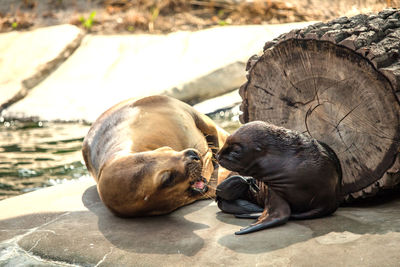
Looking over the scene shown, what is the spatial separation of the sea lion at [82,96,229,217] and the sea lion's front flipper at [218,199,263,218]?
27 centimetres

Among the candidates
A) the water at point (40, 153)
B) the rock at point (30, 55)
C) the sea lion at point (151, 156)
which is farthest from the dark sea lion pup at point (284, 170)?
the rock at point (30, 55)

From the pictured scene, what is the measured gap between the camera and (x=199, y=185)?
4816 mm

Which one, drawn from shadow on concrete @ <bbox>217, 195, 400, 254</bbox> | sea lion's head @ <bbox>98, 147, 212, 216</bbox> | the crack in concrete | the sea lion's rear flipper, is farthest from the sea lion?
the crack in concrete

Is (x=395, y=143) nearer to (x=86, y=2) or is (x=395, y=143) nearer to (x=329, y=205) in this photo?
(x=329, y=205)

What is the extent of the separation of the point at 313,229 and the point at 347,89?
3.86 ft

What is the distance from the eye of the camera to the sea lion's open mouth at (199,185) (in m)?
4.62

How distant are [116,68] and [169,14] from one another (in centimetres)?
320

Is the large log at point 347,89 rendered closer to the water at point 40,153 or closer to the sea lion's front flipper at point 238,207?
the sea lion's front flipper at point 238,207

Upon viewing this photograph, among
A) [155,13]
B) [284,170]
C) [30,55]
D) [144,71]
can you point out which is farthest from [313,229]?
[155,13]

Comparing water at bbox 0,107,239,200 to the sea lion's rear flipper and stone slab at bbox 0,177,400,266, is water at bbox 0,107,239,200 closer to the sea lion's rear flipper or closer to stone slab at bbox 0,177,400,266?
stone slab at bbox 0,177,400,266

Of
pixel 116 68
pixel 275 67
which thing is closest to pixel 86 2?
pixel 116 68

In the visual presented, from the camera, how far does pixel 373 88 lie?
430 centimetres

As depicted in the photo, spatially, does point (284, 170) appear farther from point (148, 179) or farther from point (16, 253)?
point (16, 253)

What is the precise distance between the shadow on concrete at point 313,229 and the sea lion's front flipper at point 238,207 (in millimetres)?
158
